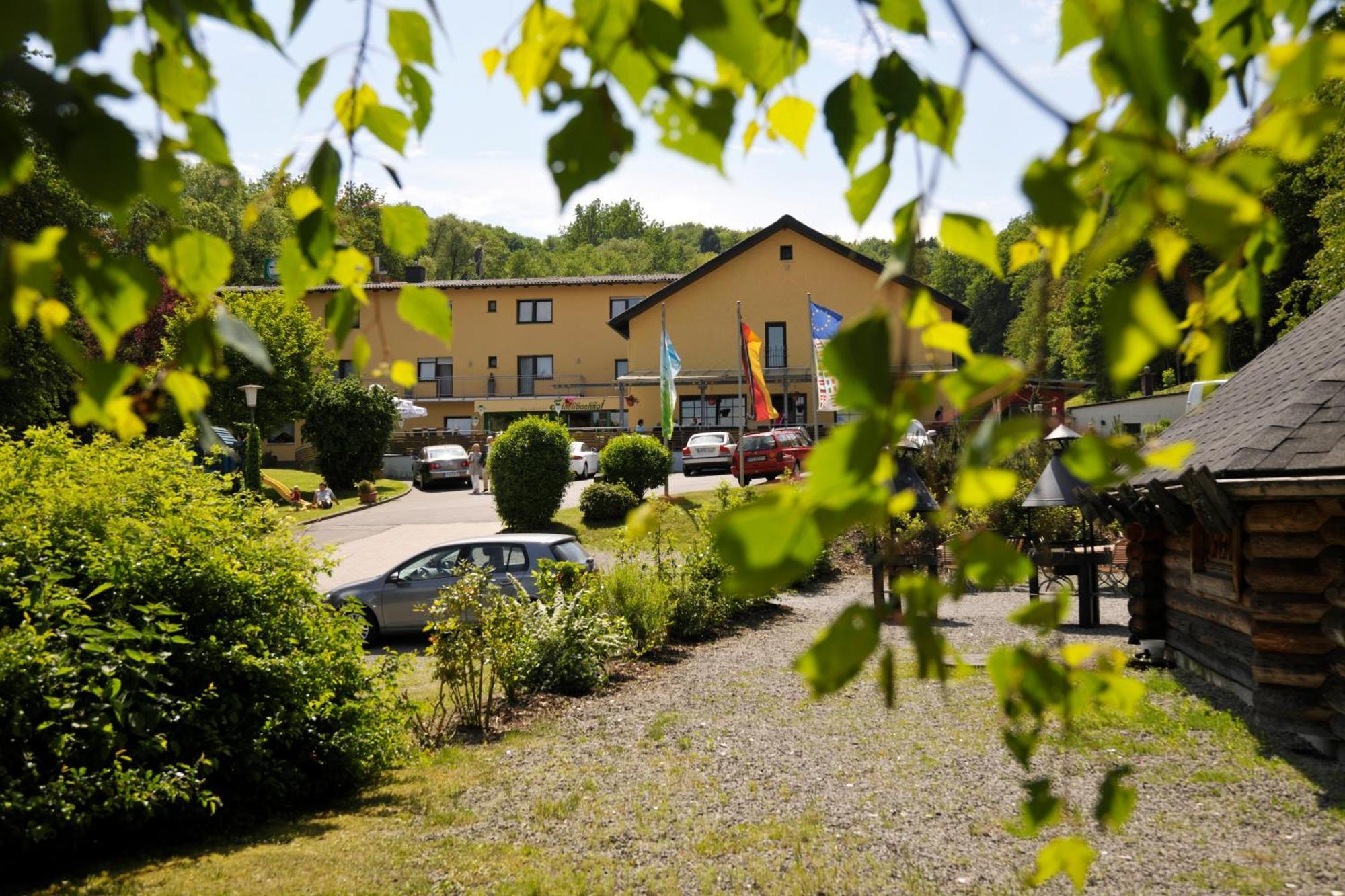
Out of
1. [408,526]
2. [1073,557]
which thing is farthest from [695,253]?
[1073,557]

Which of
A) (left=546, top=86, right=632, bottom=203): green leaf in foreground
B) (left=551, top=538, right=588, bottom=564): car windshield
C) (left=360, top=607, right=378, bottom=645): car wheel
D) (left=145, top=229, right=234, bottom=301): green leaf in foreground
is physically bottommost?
(left=360, top=607, right=378, bottom=645): car wheel

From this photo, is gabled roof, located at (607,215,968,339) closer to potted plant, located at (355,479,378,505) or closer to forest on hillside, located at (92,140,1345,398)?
forest on hillside, located at (92,140,1345,398)

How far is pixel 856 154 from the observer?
158 cm

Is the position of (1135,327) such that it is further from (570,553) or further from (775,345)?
(775,345)

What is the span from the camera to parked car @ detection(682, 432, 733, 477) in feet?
120

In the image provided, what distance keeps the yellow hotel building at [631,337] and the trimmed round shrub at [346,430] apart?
3170 millimetres

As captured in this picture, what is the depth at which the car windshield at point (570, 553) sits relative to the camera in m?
15.4

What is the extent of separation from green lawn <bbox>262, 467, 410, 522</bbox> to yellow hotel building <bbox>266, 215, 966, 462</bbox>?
4.97 meters

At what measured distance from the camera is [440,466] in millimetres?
39781

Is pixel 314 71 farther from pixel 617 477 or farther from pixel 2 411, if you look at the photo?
pixel 2 411

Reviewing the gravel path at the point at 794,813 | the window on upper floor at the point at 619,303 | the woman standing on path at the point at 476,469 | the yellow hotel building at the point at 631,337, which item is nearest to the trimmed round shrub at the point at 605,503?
the woman standing on path at the point at 476,469

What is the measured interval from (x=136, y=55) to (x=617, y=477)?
26899 millimetres

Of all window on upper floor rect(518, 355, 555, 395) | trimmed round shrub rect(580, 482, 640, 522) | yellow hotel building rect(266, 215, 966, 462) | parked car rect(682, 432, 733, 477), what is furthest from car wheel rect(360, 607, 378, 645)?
window on upper floor rect(518, 355, 555, 395)

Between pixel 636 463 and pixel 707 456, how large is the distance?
865cm
